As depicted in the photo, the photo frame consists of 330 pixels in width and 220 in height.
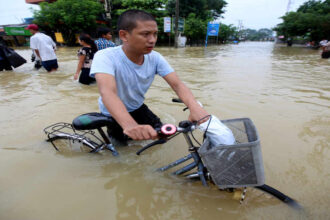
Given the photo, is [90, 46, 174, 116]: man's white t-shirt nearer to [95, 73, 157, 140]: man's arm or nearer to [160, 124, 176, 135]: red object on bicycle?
[95, 73, 157, 140]: man's arm

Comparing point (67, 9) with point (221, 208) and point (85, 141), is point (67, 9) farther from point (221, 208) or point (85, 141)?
point (221, 208)

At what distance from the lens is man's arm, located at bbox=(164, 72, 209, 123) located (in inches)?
57.5

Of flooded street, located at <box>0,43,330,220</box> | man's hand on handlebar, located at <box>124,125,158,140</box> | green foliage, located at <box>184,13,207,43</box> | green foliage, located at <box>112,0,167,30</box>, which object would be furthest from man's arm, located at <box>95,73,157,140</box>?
green foliage, located at <box>184,13,207,43</box>

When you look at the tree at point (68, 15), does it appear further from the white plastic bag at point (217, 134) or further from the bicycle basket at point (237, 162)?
the bicycle basket at point (237, 162)

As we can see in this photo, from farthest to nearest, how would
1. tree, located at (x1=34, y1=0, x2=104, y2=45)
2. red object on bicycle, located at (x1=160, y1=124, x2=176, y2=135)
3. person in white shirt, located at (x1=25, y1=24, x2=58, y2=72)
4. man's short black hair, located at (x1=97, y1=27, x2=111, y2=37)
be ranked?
tree, located at (x1=34, y1=0, x2=104, y2=45) < person in white shirt, located at (x1=25, y1=24, x2=58, y2=72) < man's short black hair, located at (x1=97, y1=27, x2=111, y2=37) < red object on bicycle, located at (x1=160, y1=124, x2=176, y2=135)

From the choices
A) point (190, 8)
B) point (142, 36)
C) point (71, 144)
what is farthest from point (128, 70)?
point (190, 8)

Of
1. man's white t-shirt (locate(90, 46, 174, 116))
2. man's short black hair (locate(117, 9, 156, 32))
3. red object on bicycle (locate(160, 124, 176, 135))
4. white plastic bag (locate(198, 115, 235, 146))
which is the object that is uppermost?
man's short black hair (locate(117, 9, 156, 32))

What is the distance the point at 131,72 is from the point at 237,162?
1.16 metres

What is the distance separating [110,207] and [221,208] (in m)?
0.99

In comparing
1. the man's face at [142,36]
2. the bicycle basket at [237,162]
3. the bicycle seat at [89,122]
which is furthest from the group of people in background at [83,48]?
the bicycle basket at [237,162]

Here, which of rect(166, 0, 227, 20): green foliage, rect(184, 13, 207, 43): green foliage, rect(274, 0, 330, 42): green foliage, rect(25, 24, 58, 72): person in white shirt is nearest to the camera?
rect(25, 24, 58, 72): person in white shirt

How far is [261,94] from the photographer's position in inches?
174

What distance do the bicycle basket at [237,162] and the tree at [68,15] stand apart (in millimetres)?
25297

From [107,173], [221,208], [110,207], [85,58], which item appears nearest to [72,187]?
[107,173]
